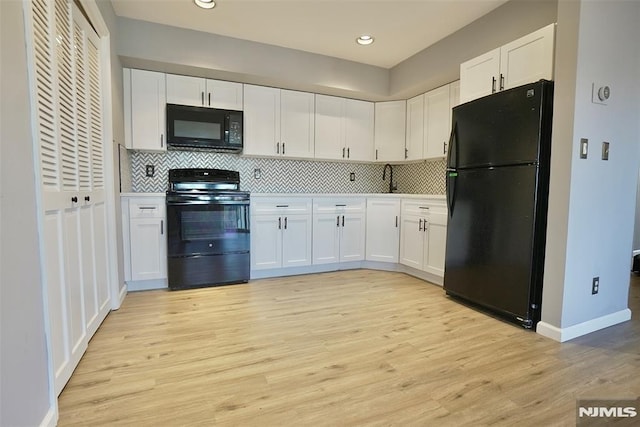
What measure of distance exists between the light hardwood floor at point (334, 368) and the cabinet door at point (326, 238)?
1.08 meters

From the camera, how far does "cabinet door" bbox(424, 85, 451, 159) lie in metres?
3.46

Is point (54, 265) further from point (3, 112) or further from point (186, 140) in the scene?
point (186, 140)

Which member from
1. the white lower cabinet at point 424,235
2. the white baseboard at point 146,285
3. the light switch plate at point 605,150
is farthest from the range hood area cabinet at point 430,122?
the white baseboard at point 146,285

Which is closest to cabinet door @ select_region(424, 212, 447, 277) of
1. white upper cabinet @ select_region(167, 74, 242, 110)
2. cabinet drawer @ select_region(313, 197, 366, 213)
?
cabinet drawer @ select_region(313, 197, 366, 213)

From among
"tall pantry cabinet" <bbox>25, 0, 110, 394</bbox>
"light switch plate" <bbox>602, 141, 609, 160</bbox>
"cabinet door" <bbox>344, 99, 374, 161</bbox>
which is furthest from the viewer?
"cabinet door" <bbox>344, 99, 374, 161</bbox>

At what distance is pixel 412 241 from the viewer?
360 cm

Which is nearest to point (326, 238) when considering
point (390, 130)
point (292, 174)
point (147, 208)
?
point (292, 174)

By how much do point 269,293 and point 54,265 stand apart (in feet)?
6.02

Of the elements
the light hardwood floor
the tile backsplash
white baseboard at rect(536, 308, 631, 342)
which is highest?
the tile backsplash

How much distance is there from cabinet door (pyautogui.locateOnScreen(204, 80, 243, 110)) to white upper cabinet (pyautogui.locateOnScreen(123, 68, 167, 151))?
0.44 meters

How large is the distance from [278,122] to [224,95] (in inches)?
25.3

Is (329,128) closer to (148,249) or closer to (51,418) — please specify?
(148,249)

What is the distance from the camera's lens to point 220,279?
3.25 meters

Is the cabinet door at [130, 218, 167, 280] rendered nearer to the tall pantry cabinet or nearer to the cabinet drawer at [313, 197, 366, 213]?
the tall pantry cabinet
